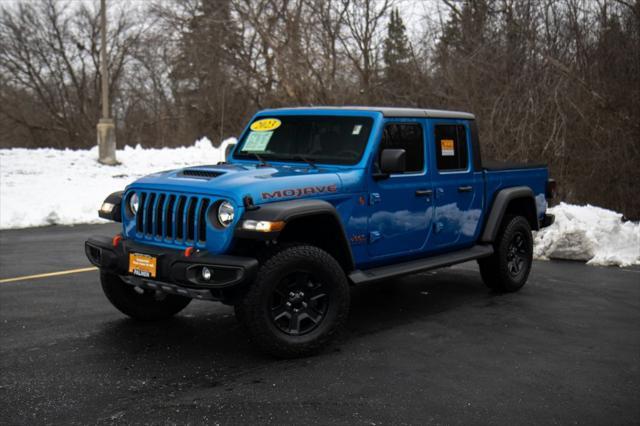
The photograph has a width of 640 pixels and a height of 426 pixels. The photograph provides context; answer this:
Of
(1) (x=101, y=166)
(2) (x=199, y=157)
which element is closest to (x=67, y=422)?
(1) (x=101, y=166)

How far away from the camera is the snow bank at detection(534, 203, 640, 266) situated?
9.71 m

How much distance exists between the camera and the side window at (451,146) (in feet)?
22.5

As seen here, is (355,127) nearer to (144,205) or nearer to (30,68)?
(144,205)

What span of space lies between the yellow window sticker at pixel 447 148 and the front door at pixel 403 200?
0.98ft

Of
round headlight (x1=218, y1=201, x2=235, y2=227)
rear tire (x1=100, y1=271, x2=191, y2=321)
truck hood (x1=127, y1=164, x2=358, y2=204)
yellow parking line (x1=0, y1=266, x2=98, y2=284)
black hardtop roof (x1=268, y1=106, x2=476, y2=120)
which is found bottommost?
yellow parking line (x1=0, y1=266, x2=98, y2=284)

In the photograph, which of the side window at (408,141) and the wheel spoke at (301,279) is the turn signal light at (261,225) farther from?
the side window at (408,141)

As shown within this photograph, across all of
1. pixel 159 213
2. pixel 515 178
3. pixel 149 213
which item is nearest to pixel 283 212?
pixel 159 213

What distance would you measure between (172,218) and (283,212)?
34.8 inches

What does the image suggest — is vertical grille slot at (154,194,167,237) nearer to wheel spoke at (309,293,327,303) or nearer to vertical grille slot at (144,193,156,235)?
vertical grille slot at (144,193,156,235)

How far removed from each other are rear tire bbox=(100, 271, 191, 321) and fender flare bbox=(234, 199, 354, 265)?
1.56 meters

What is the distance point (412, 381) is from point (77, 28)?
4152cm

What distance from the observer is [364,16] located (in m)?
21.5

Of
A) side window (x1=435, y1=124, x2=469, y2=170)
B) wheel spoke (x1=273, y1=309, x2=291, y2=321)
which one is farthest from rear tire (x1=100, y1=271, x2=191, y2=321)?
side window (x1=435, y1=124, x2=469, y2=170)

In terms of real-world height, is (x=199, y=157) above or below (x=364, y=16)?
below
